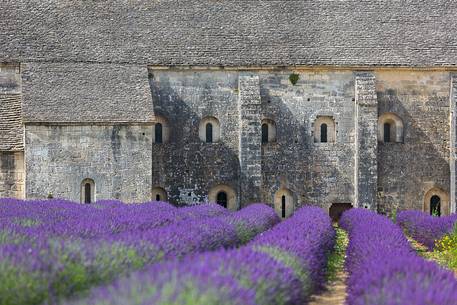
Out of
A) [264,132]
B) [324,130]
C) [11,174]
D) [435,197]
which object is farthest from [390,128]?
[11,174]

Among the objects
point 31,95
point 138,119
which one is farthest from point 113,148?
point 31,95

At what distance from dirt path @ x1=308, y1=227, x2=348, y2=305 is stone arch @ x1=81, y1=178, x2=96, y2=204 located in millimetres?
10440

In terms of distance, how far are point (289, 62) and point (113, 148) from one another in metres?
7.84

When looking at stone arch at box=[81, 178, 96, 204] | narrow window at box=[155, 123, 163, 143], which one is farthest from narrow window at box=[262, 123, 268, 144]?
stone arch at box=[81, 178, 96, 204]

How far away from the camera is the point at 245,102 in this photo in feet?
94.9

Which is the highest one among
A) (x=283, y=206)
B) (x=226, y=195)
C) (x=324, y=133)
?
(x=324, y=133)

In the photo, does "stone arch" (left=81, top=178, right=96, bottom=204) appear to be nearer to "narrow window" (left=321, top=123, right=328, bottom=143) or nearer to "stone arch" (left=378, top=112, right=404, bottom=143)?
"narrow window" (left=321, top=123, right=328, bottom=143)

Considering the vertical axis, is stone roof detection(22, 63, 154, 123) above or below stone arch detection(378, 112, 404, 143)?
above

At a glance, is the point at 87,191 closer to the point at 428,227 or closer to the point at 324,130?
the point at 324,130

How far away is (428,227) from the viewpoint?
68.9 ft

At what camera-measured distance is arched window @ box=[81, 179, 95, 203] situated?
1046 inches

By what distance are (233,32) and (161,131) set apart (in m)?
4.90

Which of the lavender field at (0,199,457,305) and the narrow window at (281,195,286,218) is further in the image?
the narrow window at (281,195,286,218)

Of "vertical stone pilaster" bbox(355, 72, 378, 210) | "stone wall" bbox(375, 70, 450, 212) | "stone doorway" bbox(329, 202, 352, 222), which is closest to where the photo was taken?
"vertical stone pilaster" bbox(355, 72, 378, 210)
